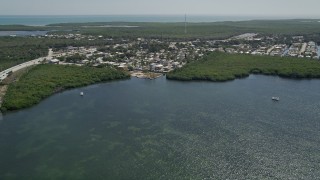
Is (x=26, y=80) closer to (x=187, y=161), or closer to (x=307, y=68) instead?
(x=187, y=161)

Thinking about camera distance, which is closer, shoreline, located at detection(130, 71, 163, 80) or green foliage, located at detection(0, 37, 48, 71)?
shoreline, located at detection(130, 71, 163, 80)

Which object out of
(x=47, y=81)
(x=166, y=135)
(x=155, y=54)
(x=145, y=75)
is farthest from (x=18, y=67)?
(x=166, y=135)

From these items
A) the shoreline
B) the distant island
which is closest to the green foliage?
the distant island

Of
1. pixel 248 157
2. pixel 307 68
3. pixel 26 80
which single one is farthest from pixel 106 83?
pixel 307 68

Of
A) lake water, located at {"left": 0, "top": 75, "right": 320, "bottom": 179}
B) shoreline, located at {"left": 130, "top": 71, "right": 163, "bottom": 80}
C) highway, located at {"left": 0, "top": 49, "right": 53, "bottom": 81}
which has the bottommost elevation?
lake water, located at {"left": 0, "top": 75, "right": 320, "bottom": 179}

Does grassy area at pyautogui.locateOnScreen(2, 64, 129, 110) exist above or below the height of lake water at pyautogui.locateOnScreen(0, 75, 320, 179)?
above

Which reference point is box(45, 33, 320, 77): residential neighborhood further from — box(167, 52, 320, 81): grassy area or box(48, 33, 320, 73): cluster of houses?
box(167, 52, 320, 81): grassy area
